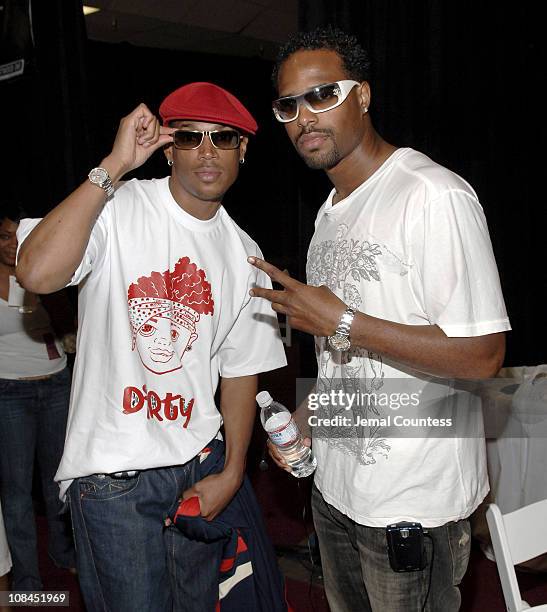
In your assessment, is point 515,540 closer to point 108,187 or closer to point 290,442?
point 290,442

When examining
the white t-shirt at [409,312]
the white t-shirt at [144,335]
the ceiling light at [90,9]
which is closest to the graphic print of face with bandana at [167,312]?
the white t-shirt at [144,335]

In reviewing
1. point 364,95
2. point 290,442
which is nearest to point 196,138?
point 364,95

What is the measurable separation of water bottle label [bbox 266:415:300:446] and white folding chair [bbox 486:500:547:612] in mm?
498

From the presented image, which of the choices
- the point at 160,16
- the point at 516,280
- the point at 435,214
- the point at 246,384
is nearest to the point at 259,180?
the point at 160,16

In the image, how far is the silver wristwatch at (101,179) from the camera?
1710 mm

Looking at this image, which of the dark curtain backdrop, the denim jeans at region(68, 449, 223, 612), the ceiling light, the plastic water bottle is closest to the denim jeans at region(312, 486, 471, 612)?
the plastic water bottle

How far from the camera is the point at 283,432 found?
1830 mm

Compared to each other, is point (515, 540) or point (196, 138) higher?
point (196, 138)

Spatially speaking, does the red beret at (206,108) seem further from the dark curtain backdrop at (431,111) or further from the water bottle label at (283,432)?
the dark curtain backdrop at (431,111)

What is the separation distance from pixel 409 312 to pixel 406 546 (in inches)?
20.8

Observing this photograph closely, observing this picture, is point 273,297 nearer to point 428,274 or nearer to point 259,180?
point 428,274

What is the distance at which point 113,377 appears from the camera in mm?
1831

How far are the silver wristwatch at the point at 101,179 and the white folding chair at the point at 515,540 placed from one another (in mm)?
1163

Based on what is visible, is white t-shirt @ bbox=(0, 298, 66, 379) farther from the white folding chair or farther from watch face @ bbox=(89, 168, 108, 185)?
the white folding chair
